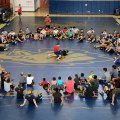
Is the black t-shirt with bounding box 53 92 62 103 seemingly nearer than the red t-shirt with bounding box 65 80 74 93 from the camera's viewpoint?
Yes

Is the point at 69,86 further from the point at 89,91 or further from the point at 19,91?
the point at 19,91

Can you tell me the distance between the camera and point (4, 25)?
109ft

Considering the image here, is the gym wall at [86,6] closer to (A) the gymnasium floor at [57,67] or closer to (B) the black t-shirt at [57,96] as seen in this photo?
(A) the gymnasium floor at [57,67]

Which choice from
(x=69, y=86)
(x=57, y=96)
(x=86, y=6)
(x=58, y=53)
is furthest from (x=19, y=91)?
(x=86, y=6)

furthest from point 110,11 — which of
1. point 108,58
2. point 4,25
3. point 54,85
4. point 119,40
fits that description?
point 54,85

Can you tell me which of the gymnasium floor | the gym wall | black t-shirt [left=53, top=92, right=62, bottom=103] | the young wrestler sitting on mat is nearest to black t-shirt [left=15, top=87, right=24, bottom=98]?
the gymnasium floor

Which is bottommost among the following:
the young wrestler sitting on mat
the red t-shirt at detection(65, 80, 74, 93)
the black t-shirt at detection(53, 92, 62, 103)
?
the black t-shirt at detection(53, 92, 62, 103)

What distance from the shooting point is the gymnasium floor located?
13.8 metres

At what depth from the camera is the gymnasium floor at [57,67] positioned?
13812 millimetres

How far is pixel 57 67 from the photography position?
1989 centimetres

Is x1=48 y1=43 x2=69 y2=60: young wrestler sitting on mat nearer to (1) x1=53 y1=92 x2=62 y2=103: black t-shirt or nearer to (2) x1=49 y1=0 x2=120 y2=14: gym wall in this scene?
(1) x1=53 y1=92 x2=62 y2=103: black t-shirt

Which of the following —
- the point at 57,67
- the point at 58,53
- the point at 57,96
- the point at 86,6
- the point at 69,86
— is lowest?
the point at 57,96

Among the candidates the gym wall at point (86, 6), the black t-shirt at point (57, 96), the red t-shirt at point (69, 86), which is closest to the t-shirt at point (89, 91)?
the red t-shirt at point (69, 86)

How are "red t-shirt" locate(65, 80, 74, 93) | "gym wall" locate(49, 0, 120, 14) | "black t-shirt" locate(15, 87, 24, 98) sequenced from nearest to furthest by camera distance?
"black t-shirt" locate(15, 87, 24, 98) → "red t-shirt" locate(65, 80, 74, 93) → "gym wall" locate(49, 0, 120, 14)
